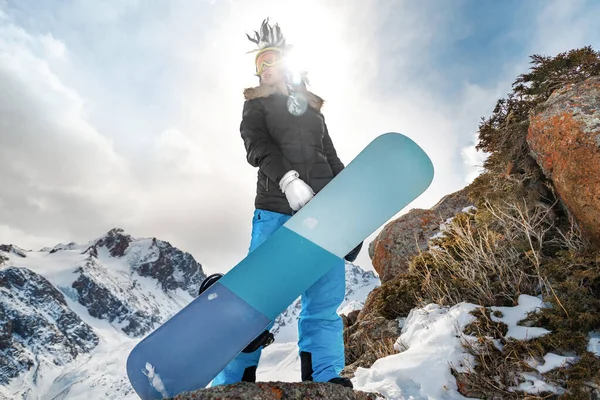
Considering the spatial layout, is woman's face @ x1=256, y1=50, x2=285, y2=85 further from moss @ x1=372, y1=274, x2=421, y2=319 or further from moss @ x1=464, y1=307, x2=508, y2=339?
moss @ x1=372, y1=274, x2=421, y2=319

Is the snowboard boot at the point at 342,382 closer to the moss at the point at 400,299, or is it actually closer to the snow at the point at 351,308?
the moss at the point at 400,299

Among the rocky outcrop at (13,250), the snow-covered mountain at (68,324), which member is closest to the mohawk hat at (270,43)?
the snow-covered mountain at (68,324)

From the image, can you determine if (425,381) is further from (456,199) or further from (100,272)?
(100,272)

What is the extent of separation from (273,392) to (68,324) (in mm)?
200757

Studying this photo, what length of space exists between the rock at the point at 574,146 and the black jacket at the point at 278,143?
2.28 m

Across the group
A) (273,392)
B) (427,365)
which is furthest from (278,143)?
(427,365)

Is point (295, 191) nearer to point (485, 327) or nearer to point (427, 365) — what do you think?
point (427, 365)

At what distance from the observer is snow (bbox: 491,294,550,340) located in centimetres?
275

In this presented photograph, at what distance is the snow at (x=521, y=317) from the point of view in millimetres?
2750

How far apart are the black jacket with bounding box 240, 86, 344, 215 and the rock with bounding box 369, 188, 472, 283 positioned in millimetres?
5047

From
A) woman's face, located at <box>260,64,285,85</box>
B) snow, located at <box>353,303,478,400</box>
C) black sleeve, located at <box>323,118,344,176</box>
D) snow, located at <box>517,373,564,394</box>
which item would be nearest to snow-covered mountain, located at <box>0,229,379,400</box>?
snow, located at <box>353,303,478,400</box>

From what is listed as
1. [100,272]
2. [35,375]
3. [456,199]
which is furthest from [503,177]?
[100,272]

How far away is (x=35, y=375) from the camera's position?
14462 cm

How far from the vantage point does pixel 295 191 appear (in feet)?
7.86
